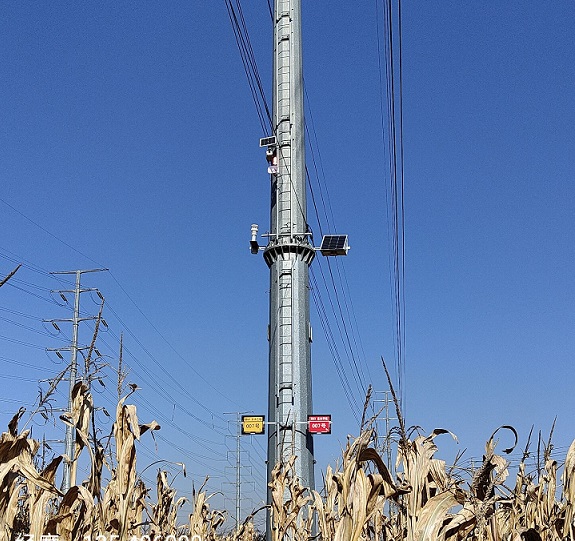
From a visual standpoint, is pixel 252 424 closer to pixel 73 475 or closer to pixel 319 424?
pixel 319 424

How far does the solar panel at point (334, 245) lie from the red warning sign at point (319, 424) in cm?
551

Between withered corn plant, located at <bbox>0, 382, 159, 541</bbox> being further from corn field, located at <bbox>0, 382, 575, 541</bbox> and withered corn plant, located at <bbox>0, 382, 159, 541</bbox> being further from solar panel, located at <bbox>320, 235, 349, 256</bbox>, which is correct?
solar panel, located at <bbox>320, 235, 349, 256</bbox>

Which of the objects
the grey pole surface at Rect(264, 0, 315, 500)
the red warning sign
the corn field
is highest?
the grey pole surface at Rect(264, 0, 315, 500)

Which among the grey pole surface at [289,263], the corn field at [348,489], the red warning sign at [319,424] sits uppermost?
the grey pole surface at [289,263]

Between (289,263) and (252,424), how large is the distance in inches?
200

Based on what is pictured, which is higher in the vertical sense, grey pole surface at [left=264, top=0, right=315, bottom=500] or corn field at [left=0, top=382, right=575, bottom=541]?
grey pole surface at [left=264, top=0, right=315, bottom=500]

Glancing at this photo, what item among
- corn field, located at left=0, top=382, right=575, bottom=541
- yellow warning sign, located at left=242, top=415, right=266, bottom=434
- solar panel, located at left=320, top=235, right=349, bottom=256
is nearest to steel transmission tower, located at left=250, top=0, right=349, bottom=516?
solar panel, located at left=320, top=235, right=349, bottom=256

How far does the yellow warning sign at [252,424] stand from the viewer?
68.1 feet

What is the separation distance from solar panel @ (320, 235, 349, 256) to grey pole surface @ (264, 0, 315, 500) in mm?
634

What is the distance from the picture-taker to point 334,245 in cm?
2352

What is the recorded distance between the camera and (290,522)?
34.7 feet

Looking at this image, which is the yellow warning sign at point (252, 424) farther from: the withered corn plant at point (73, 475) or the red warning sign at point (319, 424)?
the withered corn plant at point (73, 475)

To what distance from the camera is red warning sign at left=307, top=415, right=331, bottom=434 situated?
67.8 ft

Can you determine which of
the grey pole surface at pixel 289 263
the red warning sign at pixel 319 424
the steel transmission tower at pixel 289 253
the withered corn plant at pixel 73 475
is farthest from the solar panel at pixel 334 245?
the withered corn plant at pixel 73 475
